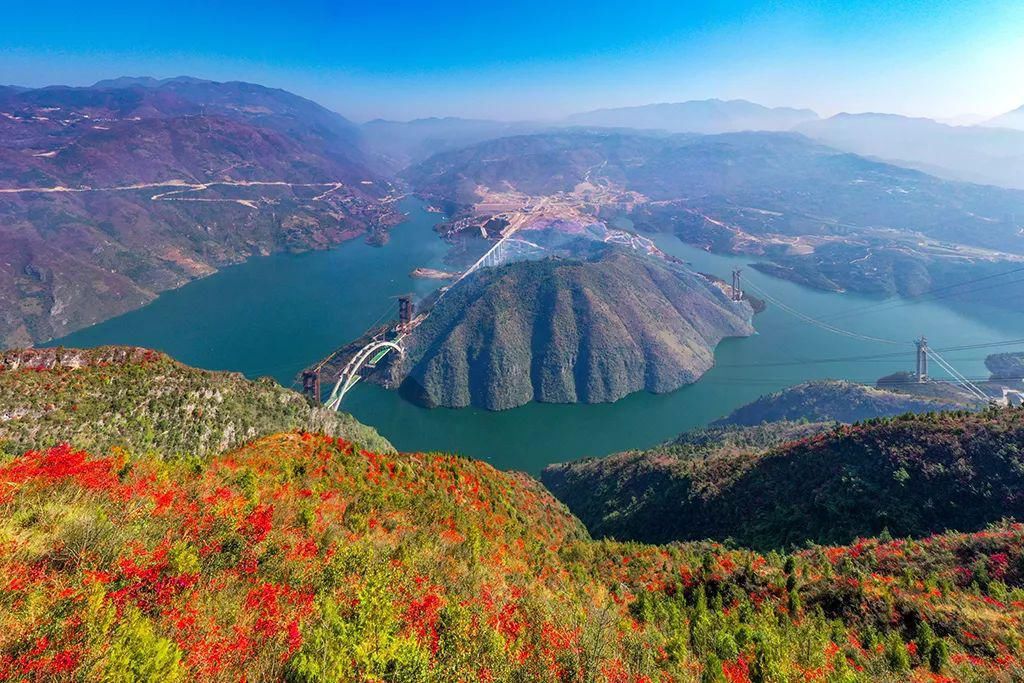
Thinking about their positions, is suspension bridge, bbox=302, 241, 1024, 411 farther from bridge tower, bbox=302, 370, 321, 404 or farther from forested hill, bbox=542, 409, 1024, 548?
forested hill, bbox=542, 409, 1024, 548

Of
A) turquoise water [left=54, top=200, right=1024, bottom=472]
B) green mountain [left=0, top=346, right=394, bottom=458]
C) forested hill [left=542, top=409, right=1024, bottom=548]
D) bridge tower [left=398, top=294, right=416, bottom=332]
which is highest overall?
green mountain [left=0, top=346, right=394, bottom=458]

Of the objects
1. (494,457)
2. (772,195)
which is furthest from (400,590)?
(772,195)

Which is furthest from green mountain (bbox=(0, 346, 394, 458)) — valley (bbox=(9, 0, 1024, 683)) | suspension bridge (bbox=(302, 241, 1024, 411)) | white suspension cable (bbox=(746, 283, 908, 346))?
white suspension cable (bbox=(746, 283, 908, 346))

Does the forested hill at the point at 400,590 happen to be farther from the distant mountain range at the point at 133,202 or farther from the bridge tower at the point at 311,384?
the distant mountain range at the point at 133,202

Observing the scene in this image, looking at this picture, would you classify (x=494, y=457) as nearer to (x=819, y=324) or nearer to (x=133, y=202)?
(x=819, y=324)

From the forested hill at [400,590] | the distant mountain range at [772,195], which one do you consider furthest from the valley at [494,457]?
the distant mountain range at [772,195]

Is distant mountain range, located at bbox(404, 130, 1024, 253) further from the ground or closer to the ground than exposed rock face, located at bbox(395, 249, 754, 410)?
→ further from the ground

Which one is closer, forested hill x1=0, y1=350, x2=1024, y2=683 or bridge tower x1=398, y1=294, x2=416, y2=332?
forested hill x1=0, y1=350, x2=1024, y2=683
